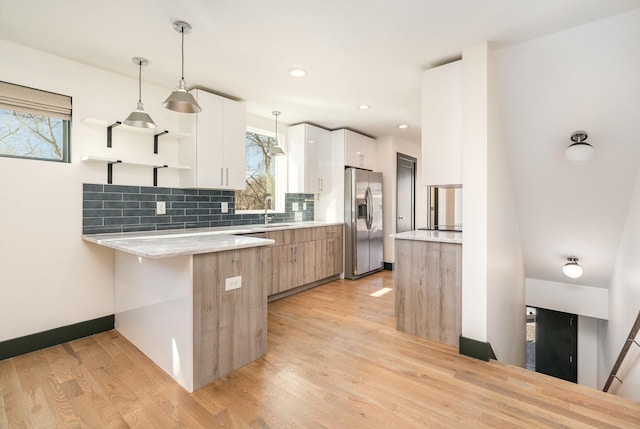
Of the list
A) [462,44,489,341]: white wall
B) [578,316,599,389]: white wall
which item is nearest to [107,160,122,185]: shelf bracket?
[462,44,489,341]: white wall

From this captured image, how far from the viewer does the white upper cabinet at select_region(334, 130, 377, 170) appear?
498 cm

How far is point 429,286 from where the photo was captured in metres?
2.76

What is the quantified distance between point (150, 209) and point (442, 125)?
3004mm

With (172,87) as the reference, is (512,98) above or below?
below

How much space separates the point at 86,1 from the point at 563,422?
3785 mm

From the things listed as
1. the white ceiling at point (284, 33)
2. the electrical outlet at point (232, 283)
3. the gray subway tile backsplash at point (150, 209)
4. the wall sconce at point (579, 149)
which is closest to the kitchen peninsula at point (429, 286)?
the wall sconce at point (579, 149)

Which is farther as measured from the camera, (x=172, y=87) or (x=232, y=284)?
(x=172, y=87)

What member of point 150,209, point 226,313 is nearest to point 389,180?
point 150,209

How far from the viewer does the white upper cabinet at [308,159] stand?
15.3ft

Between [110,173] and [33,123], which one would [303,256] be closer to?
[110,173]

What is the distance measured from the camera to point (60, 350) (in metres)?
2.57

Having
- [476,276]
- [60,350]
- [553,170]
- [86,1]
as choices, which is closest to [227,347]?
[60,350]

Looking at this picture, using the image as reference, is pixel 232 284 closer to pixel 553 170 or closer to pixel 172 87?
pixel 172 87

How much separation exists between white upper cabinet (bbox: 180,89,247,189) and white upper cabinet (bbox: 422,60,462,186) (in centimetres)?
209
